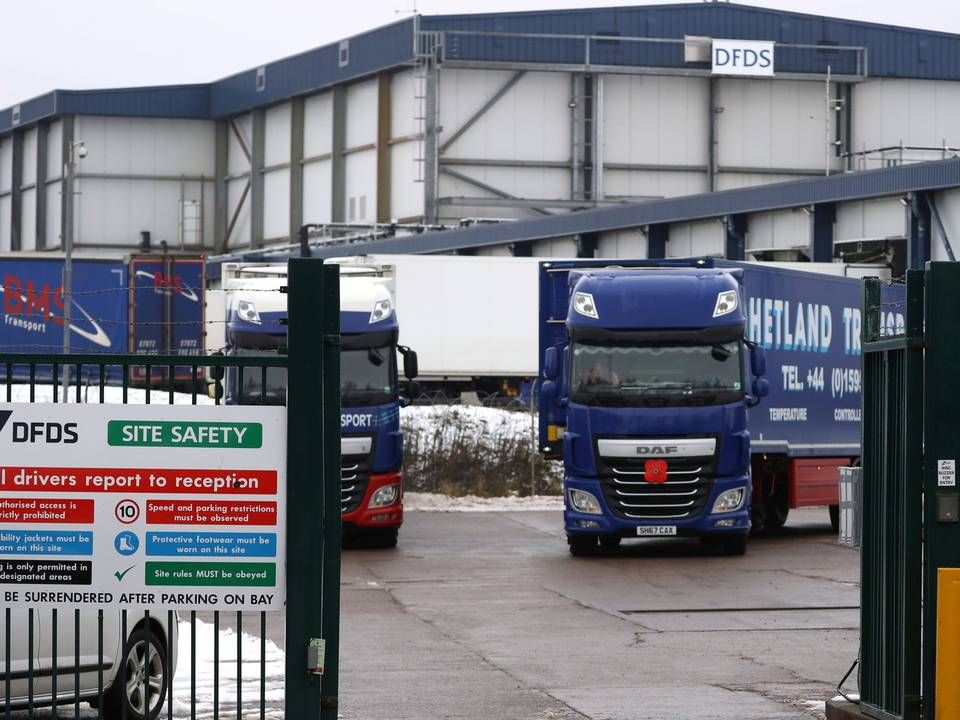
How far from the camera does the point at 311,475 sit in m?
7.93

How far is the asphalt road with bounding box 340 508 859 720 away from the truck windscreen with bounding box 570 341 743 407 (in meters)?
2.05

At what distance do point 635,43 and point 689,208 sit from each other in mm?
17014

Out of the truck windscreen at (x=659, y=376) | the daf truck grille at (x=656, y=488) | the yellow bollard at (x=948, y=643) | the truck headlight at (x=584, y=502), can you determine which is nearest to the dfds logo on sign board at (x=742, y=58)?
the truck windscreen at (x=659, y=376)

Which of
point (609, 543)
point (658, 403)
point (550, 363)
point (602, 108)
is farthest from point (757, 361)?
point (602, 108)

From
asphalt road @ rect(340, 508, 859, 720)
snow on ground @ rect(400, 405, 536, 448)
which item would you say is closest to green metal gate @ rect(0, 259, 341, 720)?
asphalt road @ rect(340, 508, 859, 720)

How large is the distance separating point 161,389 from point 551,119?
195 ft

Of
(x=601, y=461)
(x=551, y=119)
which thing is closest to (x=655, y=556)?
(x=601, y=461)

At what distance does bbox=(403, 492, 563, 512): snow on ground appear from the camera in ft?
108

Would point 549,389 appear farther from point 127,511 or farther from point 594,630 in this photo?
point 127,511

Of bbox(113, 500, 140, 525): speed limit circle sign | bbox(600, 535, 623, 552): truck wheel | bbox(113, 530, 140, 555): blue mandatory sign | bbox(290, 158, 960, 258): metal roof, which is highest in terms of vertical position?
bbox(290, 158, 960, 258): metal roof

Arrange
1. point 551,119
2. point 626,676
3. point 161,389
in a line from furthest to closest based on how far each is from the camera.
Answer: point 551,119
point 626,676
point 161,389

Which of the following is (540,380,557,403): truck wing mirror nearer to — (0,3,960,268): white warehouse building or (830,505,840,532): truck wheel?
(830,505,840,532): truck wheel

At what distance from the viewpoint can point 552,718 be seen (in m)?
11.1

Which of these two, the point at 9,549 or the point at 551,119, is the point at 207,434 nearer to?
the point at 9,549
